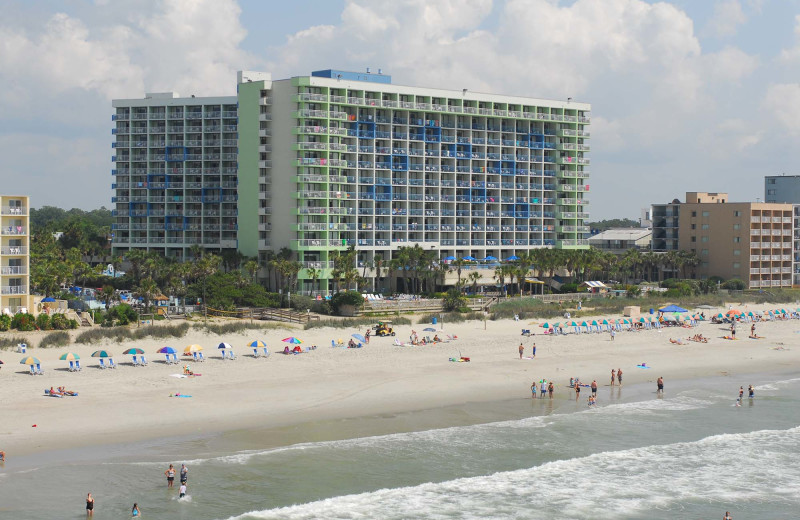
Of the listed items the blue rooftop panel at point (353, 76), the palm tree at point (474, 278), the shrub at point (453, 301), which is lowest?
the shrub at point (453, 301)

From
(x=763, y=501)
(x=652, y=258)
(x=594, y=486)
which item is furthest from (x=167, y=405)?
(x=652, y=258)

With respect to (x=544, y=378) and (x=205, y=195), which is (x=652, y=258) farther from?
(x=544, y=378)

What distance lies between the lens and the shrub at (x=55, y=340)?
62312 millimetres

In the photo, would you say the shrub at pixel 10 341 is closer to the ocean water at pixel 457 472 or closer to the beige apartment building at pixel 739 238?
the ocean water at pixel 457 472

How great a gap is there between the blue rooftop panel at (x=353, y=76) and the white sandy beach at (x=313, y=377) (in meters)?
38.4

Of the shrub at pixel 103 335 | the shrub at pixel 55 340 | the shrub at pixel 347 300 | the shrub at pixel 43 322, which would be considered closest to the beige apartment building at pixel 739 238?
the shrub at pixel 347 300

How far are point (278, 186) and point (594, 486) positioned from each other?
7080cm

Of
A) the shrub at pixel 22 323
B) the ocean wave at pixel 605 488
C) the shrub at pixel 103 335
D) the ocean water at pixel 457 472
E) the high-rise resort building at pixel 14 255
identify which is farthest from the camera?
the high-rise resort building at pixel 14 255

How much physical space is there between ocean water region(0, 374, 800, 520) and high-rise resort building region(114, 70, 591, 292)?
56.6 metres

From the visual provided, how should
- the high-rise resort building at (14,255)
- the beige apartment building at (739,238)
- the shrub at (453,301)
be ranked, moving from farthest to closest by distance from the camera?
the beige apartment building at (739,238), the shrub at (453,301), the high-rise resort building at (14,255)

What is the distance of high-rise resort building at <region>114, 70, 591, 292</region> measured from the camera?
4072 inches

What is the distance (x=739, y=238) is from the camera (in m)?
134

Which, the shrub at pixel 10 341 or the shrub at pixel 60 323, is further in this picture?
the shrub at pixel 60 323

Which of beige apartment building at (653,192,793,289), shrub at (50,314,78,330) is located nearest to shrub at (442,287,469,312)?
shrub at (50,314,78,330)
